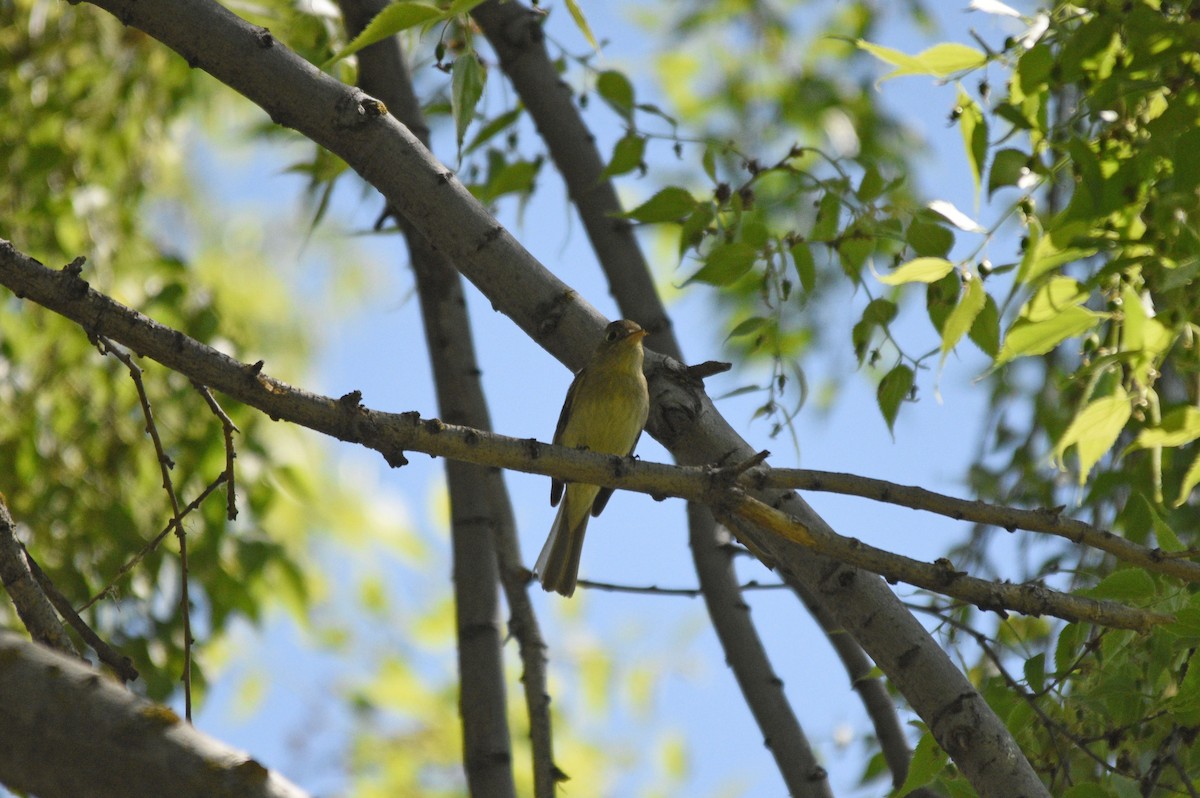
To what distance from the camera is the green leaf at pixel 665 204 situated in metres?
3.23

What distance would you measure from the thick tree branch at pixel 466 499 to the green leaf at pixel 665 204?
28.0 inches

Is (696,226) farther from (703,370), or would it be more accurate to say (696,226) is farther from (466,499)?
(466,499)

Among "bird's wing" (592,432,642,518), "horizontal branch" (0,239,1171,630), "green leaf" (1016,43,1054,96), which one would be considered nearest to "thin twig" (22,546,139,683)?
"horizontal branch" (0,239,1171,630)

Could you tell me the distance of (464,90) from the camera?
8.57 feet

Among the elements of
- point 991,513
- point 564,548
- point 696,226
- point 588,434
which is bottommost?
point 991,513

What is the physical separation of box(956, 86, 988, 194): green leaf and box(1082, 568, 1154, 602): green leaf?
101cm

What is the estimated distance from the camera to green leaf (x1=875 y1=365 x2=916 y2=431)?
2.99m

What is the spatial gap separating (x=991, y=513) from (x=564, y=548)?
3.18 metres

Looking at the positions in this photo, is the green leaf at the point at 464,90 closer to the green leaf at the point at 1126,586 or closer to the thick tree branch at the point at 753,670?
the green leaf at the point at 1126,586

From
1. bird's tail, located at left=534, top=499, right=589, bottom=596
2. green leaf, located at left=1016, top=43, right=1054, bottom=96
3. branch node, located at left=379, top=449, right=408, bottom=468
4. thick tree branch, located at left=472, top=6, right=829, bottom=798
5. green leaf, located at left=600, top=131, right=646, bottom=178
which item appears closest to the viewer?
branch node, located at left=379, top=449, right=408, bottom=468

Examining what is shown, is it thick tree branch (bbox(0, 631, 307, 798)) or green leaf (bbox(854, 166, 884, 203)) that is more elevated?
green leaf (bbox(854, 166, 884, 203))

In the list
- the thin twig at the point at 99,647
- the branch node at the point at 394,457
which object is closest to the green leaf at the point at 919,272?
the branch node at the point at 394,457

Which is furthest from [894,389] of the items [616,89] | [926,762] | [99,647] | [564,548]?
[564,548]

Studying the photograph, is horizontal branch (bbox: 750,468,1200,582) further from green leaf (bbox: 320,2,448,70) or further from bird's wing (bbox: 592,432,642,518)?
bird's wing (bbox: 592,432,642,518)
